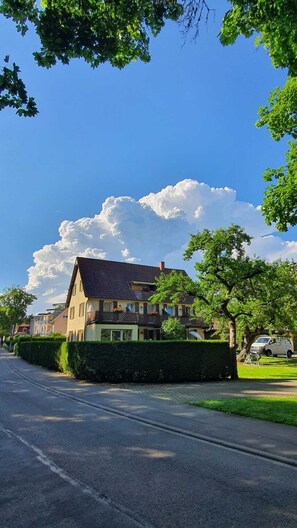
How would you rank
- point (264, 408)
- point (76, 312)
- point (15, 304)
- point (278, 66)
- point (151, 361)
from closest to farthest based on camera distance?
point (278, 66) < point (264, 408) < point (151, 361) < point (76, 312) < point (15, 304)

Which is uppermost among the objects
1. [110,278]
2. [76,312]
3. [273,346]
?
[110,278]

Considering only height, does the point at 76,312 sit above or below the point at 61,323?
below

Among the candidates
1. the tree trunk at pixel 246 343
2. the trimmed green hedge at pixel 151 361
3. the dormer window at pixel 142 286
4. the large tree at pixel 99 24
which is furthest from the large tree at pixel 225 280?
the dormer window at pixel 142 286

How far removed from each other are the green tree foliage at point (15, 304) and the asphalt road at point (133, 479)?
245ft

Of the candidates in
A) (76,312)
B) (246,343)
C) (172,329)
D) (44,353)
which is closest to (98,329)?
(76,312)

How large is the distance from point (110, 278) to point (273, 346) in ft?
60.8

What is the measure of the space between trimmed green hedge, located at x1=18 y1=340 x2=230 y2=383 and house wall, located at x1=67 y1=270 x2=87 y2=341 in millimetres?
22168

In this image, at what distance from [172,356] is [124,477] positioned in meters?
13.0

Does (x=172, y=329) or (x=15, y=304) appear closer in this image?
(x=172, y=329)

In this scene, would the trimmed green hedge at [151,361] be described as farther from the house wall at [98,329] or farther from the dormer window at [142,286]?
the dormer window at [142,286]

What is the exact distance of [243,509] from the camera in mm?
4219

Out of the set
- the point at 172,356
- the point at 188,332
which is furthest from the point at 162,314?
the point at 172,356

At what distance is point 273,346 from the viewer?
38.7 metres

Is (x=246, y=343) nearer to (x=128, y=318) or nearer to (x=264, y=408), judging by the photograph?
(x=128, y=318)
